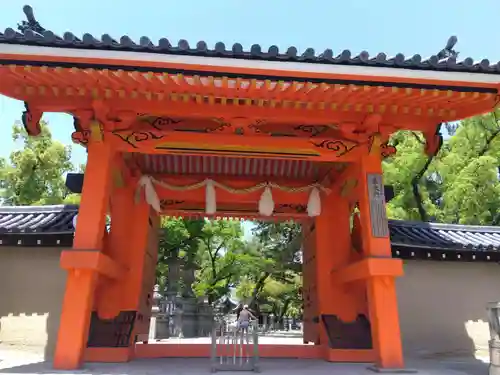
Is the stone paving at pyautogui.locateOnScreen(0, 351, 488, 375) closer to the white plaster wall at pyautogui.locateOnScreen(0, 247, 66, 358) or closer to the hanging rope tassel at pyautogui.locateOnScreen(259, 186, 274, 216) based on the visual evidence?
the white plaster wall at pyautogui.locateOnScreen(0, 247, 66, 358)

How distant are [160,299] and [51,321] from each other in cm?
1036

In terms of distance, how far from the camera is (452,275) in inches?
348

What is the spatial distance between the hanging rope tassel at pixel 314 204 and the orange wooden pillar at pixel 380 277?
75.5 inches

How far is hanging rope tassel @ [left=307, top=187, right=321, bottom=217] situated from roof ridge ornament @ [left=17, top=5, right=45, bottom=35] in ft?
18.0

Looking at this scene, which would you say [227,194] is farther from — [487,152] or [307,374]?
[487,152]

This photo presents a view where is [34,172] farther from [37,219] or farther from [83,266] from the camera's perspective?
[83,266]

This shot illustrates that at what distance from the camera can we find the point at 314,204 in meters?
8.41

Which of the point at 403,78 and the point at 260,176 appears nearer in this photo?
the point at 403,78

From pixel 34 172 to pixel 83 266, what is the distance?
20.2 m

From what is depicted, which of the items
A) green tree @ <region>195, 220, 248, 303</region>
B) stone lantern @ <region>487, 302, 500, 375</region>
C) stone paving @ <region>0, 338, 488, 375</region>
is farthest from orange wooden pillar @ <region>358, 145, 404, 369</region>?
green tree @ <region>195, 220, 248, 303</region>

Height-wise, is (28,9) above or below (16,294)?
above

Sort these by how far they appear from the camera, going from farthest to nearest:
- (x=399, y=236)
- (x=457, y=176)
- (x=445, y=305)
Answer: (x=457, y=176), (x=399, y=236), (x=445, y=305)

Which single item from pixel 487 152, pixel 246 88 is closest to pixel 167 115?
pixel 246 88

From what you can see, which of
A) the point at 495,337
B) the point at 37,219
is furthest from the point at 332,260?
the point at 37,219
